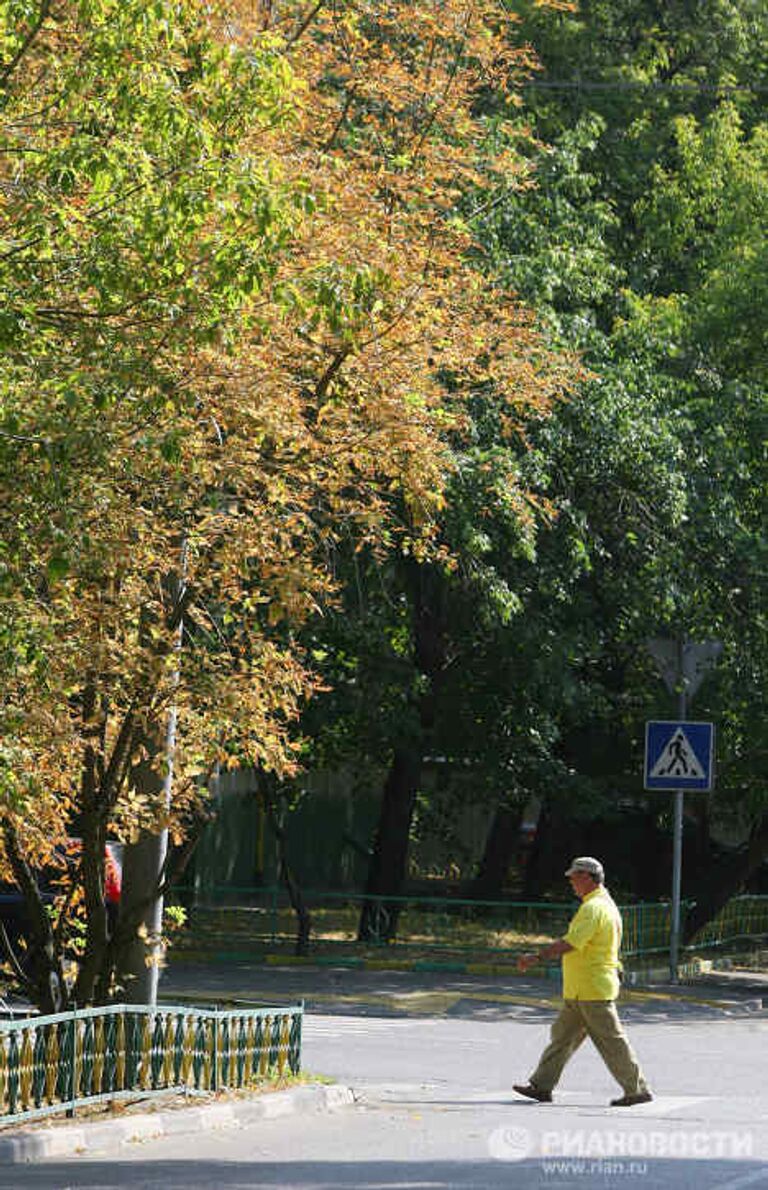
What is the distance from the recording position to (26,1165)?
32.6 feet

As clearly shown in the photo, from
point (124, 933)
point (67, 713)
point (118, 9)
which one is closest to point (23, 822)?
point (67, 713)

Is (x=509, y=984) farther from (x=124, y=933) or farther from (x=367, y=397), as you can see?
(x=367, y=397)

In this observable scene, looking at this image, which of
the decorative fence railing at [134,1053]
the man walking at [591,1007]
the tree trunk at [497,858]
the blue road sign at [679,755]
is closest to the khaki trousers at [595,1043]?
the man walking at [591,1007]

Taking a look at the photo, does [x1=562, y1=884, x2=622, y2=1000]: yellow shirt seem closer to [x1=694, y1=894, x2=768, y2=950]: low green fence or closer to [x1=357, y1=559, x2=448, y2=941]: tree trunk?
[x1=357, y1=559, x2=448, y2=941]: tree trunk

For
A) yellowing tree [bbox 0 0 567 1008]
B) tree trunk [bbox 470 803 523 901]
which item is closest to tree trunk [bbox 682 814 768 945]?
tree trunk [bbox 470 803 523 901]

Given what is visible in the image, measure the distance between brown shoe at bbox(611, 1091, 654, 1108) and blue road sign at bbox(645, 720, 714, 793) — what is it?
29.6 feet

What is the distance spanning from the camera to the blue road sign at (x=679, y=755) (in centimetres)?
2136

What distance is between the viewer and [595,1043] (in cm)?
1258

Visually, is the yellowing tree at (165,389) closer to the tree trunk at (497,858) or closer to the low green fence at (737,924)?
the low green fence at (737,924)

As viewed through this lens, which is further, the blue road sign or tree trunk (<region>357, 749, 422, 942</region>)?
tree trunk (<region>357, 749, 422, 942</region>)

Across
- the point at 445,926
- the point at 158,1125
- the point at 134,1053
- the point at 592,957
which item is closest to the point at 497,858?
the point at 445,926

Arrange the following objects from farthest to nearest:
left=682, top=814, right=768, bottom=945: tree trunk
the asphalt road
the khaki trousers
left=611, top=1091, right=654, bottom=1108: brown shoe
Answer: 1. left=682, top=814, right=768, bottom=945: tree trunk
2. the khaki trousers
3. left=611, top=1091, right=654, bottom=1108: brown shoe
4. the asphalt road

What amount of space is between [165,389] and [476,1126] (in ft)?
16.0

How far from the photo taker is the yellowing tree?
31.2ft
